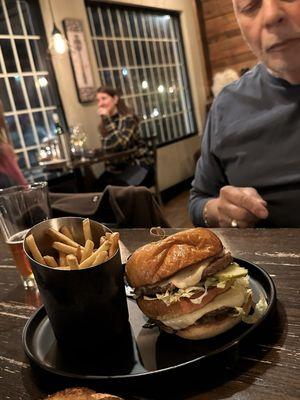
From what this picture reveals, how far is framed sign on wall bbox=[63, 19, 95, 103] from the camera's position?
493 centimetres

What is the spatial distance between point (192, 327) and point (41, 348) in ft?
0.90

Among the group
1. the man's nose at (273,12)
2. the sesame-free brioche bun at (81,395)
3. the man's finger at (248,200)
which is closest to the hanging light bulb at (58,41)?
the man's nose at (273,12)

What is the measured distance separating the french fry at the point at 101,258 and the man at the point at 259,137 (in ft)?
2.08

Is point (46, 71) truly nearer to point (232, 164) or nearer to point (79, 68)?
point (79, 68)

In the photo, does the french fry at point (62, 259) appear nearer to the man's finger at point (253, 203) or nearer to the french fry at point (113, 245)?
the french fry at point (113, 245)

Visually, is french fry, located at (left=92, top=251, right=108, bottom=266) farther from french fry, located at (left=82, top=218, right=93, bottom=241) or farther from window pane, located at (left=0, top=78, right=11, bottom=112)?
window pane, located at (left=0, top=78, right=11, bottom=112)

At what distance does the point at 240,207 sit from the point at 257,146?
299 mm

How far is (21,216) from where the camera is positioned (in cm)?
107

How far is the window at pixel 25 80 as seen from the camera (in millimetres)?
4496

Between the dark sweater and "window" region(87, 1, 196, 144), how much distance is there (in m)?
4.33

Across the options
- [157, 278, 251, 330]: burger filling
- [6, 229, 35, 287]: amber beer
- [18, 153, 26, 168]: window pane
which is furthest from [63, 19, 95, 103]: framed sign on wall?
[157, 278, 251, 330]: burger filling

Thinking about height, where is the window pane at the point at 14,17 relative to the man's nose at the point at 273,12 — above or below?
above

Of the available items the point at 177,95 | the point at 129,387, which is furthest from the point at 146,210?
the point at 177,95

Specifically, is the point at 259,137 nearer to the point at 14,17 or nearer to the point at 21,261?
the point at 21,261
